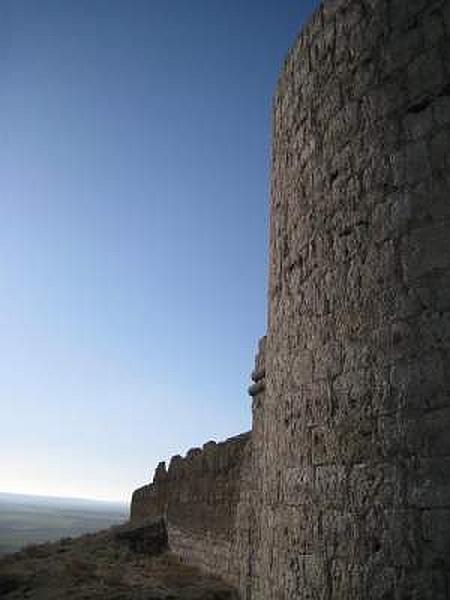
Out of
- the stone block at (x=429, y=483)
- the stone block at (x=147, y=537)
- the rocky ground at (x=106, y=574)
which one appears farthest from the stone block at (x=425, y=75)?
the stone block at (x=147, y=537)

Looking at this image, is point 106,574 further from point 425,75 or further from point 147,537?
point 425,75

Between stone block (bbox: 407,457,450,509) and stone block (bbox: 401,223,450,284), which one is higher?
stone block (bbox: 401,223,450,284)

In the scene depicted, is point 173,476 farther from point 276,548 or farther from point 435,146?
point 435,146

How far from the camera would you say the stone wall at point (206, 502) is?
7.97m

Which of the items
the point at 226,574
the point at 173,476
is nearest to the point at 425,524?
the point at 226,574

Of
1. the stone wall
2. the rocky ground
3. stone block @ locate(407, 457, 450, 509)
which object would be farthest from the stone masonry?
the rocky ground

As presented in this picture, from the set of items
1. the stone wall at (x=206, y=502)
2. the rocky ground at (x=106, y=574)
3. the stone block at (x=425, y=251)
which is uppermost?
the stone block at (x=425, y=251)

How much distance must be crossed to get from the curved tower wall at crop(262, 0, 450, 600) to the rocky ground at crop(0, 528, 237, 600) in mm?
4395

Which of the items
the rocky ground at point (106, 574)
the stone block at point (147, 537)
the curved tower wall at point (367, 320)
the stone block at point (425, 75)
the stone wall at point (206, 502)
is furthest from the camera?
the stone block at point (147, 537)

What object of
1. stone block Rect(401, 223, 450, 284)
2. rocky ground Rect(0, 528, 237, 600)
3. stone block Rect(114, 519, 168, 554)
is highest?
stone block Rect(401, 223, 450, 284)

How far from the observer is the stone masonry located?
2635mm

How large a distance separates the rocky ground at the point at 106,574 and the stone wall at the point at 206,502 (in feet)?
0.90

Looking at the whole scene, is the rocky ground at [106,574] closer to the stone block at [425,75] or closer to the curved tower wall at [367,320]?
the curved tower wall at [367,320]

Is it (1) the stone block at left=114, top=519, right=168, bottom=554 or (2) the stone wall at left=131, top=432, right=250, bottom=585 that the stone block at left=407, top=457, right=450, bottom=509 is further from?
(1) the stone block at left=114, top=519, right=168, bottom=554
